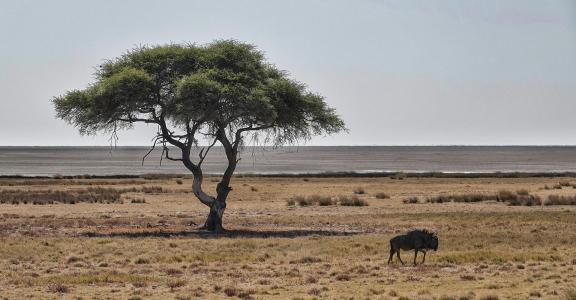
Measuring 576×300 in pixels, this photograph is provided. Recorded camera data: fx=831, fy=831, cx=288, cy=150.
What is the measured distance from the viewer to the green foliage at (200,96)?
127 feet

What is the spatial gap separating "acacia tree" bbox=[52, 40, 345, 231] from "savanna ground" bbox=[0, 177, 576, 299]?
175 inches

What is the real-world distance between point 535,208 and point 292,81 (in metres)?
19.5

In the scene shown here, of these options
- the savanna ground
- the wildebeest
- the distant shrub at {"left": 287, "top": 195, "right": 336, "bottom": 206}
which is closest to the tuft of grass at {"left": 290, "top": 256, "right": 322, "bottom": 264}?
the savanna ground

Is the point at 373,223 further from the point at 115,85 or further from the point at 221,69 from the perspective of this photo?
the point at 115,85

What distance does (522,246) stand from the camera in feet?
101

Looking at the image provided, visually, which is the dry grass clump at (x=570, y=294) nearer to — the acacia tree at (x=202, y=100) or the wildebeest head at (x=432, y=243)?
the wildebeest head at (x=432, y=243)

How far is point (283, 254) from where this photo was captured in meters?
29.1

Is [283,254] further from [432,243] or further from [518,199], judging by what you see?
[518,199]

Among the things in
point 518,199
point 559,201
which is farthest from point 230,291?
point 518,199

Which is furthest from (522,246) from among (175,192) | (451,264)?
(175,192)

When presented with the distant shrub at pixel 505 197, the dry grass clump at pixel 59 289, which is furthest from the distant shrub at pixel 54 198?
the dry grass clump at pixel 59 289

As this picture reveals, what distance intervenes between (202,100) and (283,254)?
1168 cm

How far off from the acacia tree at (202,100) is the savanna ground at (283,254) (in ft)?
14.6

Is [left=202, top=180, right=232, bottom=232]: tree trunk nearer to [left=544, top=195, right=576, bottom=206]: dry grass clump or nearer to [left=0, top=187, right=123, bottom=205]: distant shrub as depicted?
[left=0, top=187, right=123, bottom=205]: distant shrub
